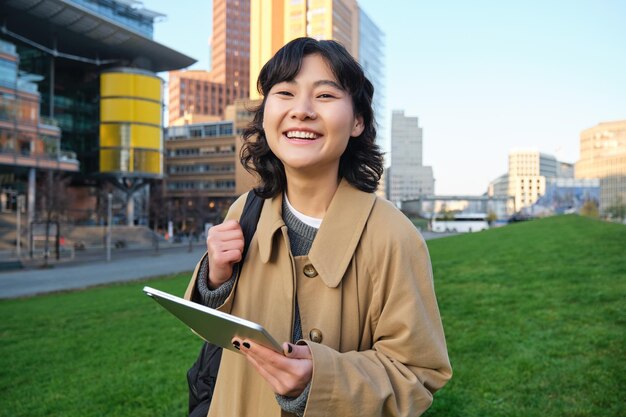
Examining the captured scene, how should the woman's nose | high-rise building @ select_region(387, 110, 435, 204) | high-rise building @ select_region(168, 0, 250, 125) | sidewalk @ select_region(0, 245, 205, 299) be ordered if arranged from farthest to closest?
1. high-rise building @ select_region(387, 110, 435, 204)
2. high-rise building @ select_region(168, 0, 250, 125)
3. sidewalk @ select_region(0, 245, 205, 299)
4. the woman's nose

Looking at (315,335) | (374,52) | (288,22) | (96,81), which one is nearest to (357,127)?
(315,335)

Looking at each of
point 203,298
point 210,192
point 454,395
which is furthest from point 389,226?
point 210,192

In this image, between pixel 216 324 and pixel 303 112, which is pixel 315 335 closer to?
pixel 216 324

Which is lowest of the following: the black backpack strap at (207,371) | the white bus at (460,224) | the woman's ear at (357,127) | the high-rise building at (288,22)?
the white bus at (460,224)

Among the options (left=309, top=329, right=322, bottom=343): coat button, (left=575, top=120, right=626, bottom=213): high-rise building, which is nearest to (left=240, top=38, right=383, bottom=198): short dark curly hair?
(left=309, top=329, right=322, bottom=343): coat button

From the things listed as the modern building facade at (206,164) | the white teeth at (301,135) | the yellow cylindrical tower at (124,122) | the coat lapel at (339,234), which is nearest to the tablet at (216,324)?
the coat lapel at (339,234)

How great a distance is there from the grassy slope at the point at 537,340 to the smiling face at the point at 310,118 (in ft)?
9.73

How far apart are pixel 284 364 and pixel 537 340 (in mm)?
4714

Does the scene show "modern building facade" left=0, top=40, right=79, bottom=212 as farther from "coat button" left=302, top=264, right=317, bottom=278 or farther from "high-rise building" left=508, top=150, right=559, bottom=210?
"high-rise building" left=508, top=150, right=559, bottom=210

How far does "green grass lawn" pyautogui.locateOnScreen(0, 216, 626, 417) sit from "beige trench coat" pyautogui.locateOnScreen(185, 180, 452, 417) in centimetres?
268

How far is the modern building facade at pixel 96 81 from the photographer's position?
5347 centimetres

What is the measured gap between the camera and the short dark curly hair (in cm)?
175

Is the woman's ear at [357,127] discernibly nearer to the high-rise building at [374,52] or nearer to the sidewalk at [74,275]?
the sidewalk at [74,275]

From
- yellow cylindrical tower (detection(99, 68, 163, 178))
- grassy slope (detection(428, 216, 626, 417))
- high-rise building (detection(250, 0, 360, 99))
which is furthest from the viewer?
high-rise building (detection(250, 0, 360, 99))
